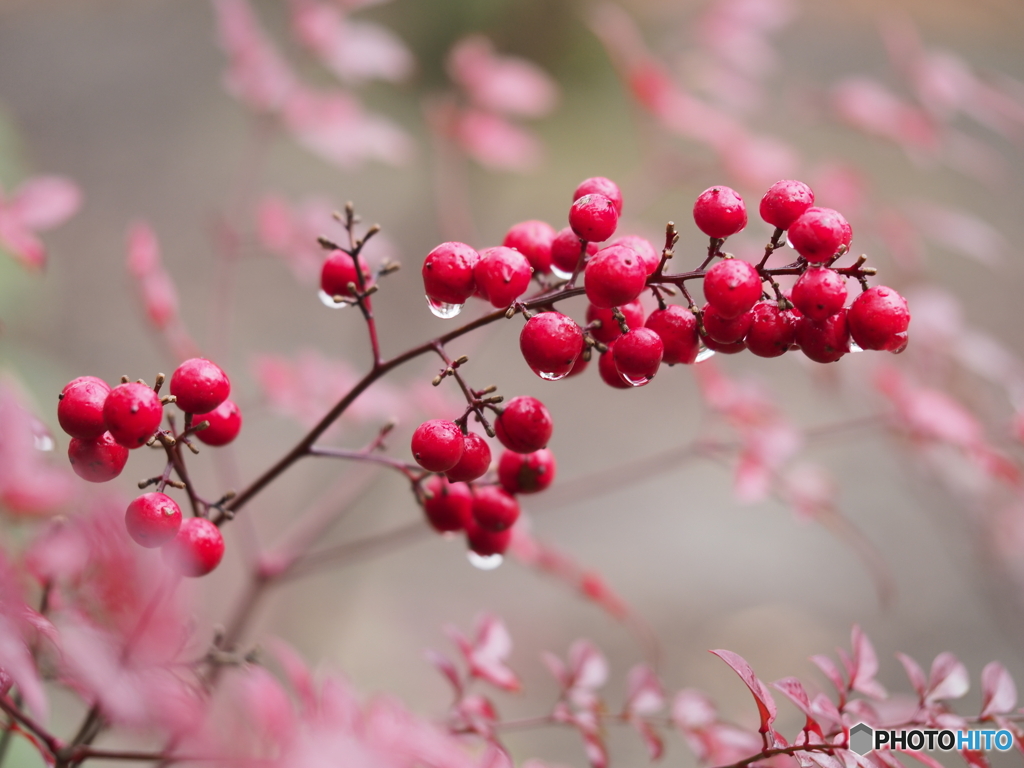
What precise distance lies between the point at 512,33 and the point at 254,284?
113 centimetres

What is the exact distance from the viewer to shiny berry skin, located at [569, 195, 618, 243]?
1.26 ft

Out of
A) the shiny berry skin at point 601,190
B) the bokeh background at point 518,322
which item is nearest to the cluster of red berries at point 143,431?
the shiny berry skin at point 601,190

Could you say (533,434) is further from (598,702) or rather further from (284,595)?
(284,595)

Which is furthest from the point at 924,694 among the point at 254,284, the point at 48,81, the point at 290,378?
the point at 48,81

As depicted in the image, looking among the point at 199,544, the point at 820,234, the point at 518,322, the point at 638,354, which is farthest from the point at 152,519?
the point at 518,322

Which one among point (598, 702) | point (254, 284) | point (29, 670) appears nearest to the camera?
point (29, 670)

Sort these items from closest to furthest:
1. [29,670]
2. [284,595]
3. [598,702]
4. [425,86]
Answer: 1. [29,670]
2. [598,702]
3. [284,595]
4. [425,86]

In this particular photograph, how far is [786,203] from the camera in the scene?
384mm

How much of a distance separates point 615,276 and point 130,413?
0.76ft

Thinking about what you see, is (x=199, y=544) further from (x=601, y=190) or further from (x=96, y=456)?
(x=601, y=190)

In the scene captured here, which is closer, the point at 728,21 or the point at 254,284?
the point at 728,21

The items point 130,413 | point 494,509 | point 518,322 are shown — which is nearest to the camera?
point 130,413

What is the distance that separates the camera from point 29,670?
283 millimetres

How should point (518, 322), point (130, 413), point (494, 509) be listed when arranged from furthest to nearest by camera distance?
point (518, 322)
point (494, 509)
point (130, 413)
